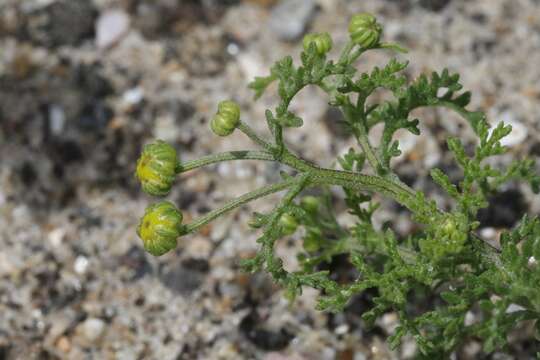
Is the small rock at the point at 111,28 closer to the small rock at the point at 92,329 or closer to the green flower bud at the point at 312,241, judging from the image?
the small rock at the point at 92,329

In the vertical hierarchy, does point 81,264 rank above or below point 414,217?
above

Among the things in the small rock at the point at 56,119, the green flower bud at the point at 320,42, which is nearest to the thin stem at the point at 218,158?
the green flower bud at the point at 320,42

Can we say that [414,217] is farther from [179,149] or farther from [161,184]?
[179,149]

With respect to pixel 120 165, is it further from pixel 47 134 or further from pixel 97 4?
pixel 97 4

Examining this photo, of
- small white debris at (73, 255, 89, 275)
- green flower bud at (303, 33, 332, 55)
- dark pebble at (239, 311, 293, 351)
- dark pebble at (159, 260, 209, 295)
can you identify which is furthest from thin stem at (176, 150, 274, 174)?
small white debris at (73, 255, 89, 275)

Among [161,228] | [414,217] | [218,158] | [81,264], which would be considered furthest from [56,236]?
[414,217]
